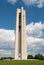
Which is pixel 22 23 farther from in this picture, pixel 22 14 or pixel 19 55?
pixel 19 55

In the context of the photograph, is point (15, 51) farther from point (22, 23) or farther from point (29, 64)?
point (29, 64)

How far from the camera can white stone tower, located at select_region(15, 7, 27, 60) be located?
90.2 m

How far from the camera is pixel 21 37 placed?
92562 mm

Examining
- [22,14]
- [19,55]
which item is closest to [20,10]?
[22,14]

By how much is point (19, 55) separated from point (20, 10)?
23751 millimetres

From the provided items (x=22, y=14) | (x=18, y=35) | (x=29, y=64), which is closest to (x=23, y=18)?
(x=22, y=14)

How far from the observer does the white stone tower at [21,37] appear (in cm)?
9021

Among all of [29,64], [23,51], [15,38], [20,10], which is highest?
[20,10]

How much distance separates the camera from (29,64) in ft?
125

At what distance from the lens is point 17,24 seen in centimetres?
9300

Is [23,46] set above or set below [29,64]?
above

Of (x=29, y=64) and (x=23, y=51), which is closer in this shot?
(x=29, y=64)

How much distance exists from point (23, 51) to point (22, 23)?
1424cm

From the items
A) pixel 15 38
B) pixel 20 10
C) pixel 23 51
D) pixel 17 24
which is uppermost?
pixel 20 10
